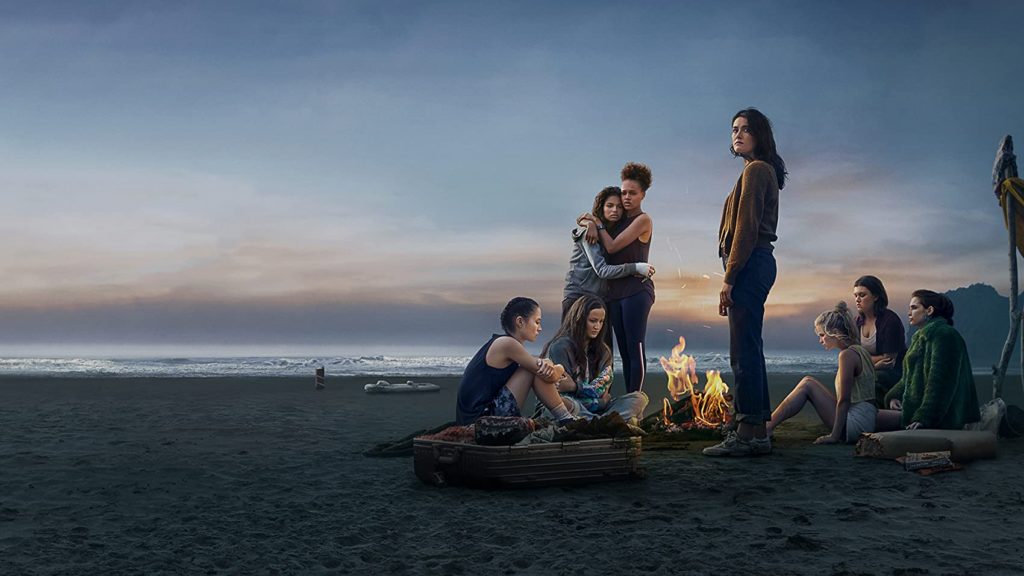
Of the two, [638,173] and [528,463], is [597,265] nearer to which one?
[638,173]

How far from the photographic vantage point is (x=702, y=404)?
10.1 metres

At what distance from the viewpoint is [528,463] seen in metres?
6.35

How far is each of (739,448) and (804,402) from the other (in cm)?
149

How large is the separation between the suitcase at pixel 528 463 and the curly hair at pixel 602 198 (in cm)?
365

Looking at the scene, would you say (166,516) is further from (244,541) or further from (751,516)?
(751,516)

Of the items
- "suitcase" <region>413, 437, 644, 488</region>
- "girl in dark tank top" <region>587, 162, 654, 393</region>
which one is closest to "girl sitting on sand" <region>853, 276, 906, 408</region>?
→ "girl in dark tank top" <region>587, 162, 654, 393</region>

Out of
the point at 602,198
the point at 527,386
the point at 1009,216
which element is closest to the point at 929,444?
the point at 527,386

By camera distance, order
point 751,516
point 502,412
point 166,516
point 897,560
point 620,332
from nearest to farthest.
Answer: point 897,560, point 751,516, point 166,516, point 502,412, point 620,332

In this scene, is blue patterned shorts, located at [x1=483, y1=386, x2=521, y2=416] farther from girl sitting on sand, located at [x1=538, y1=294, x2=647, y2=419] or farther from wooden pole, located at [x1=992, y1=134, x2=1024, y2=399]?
wooden pole, located at [x1=992, y1=134, x2=1024, y2=399]

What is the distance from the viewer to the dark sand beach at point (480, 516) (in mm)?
4523

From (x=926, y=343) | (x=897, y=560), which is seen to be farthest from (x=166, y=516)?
(x=926, y=343)

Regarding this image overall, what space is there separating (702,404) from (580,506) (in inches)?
188

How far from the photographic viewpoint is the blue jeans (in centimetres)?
771

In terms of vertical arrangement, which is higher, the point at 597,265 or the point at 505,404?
the point at 597,265
